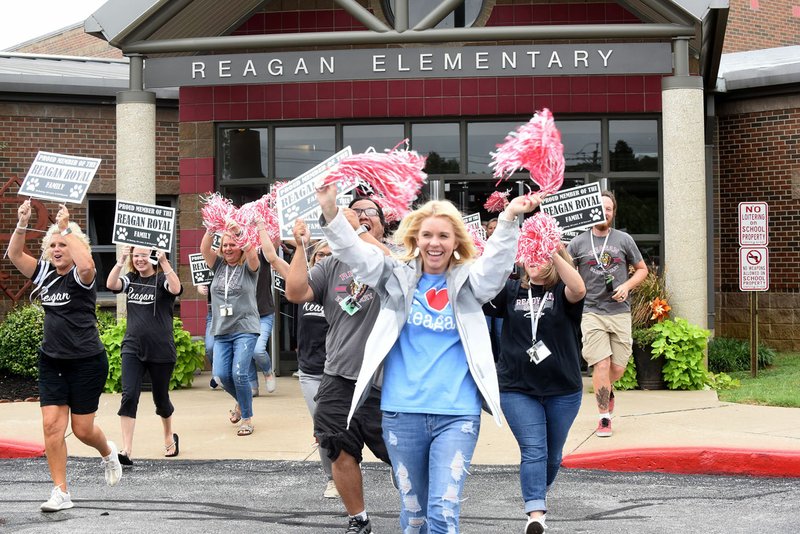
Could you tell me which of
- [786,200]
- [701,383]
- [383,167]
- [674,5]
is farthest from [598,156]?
[383,167]

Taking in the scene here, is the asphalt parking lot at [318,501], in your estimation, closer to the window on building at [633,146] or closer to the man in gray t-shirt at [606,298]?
the man in gray t-shirt at [606,298]

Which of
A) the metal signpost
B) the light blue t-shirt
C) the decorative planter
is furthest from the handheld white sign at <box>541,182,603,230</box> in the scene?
the metal signpost

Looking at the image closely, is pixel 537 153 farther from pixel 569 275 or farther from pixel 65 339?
pixel 65 339

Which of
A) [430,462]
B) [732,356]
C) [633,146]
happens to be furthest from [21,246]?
[732,356]

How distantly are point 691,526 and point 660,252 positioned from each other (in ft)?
25.2

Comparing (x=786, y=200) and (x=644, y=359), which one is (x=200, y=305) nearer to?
(x=644, y=359)

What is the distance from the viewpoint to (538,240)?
598 centimetres

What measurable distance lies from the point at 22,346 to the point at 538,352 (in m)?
9.39

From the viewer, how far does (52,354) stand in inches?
283

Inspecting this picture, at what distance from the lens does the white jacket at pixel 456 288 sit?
5008 millimetres

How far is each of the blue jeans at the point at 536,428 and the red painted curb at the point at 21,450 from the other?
4.72 m

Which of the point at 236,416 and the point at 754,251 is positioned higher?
the point at 754,251

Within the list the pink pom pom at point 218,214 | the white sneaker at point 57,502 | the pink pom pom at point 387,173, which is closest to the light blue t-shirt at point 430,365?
the pink pom pom at point 387,173

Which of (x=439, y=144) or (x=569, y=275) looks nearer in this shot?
(x=569, y=275)
